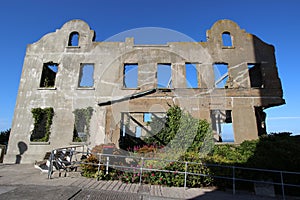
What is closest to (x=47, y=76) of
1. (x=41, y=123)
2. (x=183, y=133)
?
(x=41, y=123)

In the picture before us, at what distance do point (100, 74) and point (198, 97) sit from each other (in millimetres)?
7692

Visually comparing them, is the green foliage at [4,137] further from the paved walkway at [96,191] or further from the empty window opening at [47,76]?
the paved walkway at [96,191]

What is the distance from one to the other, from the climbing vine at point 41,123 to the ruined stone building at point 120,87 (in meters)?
0.05

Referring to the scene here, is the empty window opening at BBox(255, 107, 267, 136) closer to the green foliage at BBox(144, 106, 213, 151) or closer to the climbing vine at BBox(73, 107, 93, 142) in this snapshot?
the green foliage at BBox(144, 106, 213, 151)

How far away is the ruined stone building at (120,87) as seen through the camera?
11.2m

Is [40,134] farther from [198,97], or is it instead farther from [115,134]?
[198,97]

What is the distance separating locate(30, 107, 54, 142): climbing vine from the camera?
455 inches

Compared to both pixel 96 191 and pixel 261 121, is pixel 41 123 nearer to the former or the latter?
pixel 96 191

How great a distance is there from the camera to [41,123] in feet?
38.8

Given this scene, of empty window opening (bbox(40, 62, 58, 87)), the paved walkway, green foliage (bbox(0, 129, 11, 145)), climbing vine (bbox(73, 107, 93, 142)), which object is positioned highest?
empty window opening (bbox(40, 62, 58, 87))

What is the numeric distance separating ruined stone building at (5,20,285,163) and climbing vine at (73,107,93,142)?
67 mm

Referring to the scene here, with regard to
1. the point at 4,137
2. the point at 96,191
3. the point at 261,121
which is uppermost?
the point at 261,121

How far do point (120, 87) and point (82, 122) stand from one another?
3.71 metres

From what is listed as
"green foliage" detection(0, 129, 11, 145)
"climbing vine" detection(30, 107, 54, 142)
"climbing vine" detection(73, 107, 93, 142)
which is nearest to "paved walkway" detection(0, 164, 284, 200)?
"climbing vine" detection(73, 107, 93, 142)
